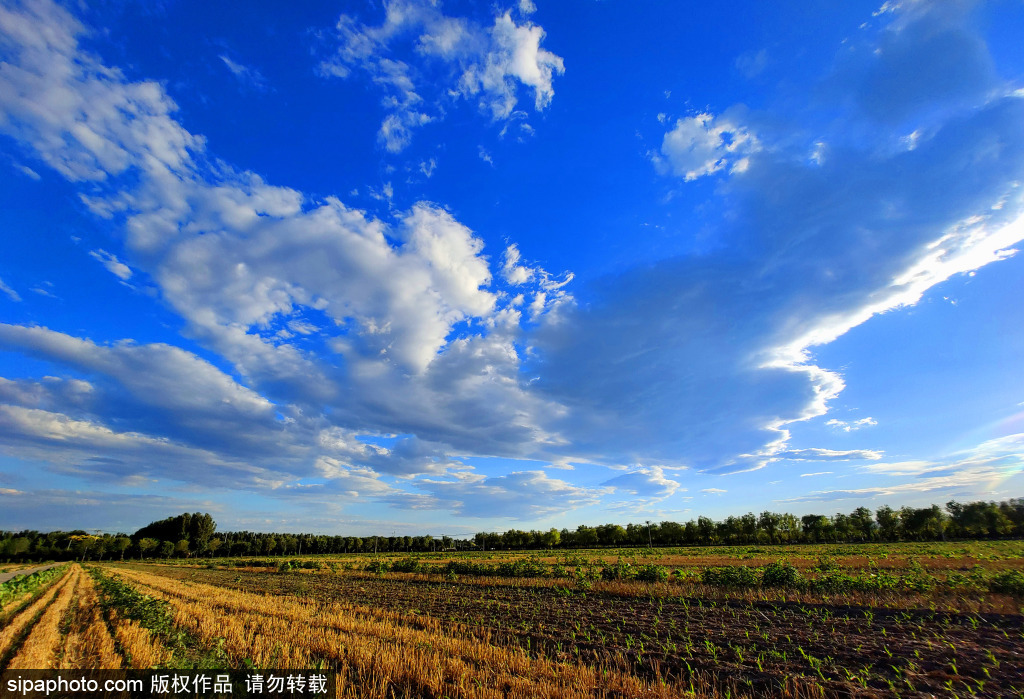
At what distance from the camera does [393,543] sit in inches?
6604

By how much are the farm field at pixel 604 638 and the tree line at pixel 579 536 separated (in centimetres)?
11740

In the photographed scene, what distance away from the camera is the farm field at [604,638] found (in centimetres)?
1027

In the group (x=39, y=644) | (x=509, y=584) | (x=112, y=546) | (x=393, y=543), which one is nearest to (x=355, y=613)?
(x=39, y=644)

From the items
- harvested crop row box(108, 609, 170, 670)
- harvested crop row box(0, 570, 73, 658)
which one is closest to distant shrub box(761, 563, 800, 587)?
harvested crop row box(108, 609, 170, 670)

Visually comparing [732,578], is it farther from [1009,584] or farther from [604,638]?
[604,638]

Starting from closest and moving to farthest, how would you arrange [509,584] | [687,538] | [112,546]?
[509,584], [687,538], [112,546]

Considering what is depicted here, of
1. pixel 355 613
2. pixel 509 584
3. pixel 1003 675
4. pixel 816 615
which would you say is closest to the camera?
pixel 1003 675

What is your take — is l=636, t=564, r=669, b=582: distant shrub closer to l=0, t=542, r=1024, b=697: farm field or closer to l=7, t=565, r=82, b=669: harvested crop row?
l=0, t=542, r=1024, b=697: farm field

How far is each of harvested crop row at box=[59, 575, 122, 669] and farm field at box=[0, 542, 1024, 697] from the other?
10 centimetres

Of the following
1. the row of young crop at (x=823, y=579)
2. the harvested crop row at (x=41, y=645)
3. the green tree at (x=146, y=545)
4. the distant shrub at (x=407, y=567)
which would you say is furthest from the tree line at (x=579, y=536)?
the harvested crop row at (x=41, y=645)

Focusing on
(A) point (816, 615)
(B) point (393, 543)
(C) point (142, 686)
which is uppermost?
(C) point (142, 686)

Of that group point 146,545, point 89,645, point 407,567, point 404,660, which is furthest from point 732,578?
point 146,545

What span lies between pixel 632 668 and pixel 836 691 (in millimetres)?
4912

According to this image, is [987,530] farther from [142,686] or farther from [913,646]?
[142,686]
